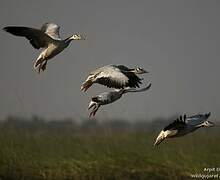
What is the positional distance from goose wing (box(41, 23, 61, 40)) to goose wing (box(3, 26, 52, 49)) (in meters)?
0.06

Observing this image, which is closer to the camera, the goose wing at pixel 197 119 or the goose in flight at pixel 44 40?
the goose wing at pixel 197 119

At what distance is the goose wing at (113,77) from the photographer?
4.36 metres

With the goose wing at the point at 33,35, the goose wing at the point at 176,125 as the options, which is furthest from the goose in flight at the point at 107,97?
the goose wing at the point at 33,35

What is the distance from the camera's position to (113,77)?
4328mm

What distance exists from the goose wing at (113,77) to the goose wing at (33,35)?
57 centimetres

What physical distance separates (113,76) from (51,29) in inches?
37.2

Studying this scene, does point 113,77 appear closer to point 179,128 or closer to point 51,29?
point 179,128

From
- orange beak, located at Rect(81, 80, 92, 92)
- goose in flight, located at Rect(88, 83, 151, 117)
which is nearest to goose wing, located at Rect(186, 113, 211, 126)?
goose in flight, located at Rect(88, 83, 151, 117)

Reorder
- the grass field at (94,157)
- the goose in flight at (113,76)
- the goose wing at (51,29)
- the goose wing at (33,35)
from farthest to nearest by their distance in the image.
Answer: the grass field at (94,157) < the goose wing at (51,29) < the goose wing at (33,35) < the goose in flight at (113,76)

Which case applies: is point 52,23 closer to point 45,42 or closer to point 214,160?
point 45,42

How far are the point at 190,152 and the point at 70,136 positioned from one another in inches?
69.7

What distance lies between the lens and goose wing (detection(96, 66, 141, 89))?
4.36 m

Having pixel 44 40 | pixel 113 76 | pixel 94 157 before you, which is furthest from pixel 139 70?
pixel 94 157

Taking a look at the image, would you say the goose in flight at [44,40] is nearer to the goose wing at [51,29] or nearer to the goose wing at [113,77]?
the goose wing at [51,29]
